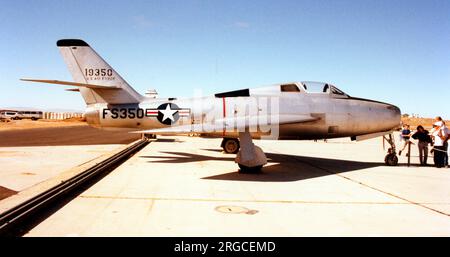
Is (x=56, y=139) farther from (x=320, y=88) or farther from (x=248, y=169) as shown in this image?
(x=320, y=88)

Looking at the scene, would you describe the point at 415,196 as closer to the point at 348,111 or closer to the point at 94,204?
the point at 348,111

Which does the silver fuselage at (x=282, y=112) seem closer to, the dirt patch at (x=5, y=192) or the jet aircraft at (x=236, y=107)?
the jet aircraft at (x=236, y=107)

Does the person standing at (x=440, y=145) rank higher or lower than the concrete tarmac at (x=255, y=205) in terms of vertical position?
higher

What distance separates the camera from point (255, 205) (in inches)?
237

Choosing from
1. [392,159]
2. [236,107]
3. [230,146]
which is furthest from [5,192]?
[392,159]

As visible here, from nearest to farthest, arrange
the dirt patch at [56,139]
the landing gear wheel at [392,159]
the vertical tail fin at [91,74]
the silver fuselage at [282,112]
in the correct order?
the silver fuselage at [282,112]
the landing gear wheel at [392,159]
the vertical tail fin at [91,74]
the dirt patch at [56,139]

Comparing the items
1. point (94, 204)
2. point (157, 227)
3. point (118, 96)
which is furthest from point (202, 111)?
point (157, 227)

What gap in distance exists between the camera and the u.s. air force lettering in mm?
12039

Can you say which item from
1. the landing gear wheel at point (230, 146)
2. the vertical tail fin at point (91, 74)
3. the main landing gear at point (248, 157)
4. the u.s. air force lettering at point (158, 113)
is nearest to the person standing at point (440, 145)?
the main landing gear at point (248, 157)

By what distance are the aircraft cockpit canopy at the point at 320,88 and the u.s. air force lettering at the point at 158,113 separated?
14.7 feet

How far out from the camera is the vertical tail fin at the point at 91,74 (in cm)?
1211

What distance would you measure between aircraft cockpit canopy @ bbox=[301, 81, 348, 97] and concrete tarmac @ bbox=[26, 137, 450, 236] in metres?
3.09

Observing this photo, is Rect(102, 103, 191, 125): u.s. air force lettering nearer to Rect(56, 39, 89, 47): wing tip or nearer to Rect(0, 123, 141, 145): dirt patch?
Rect(56, 39, 89, 47): wing tip

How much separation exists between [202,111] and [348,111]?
533cm
